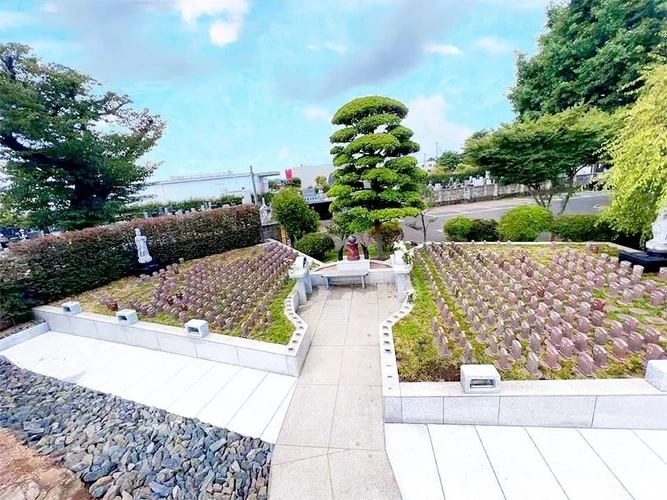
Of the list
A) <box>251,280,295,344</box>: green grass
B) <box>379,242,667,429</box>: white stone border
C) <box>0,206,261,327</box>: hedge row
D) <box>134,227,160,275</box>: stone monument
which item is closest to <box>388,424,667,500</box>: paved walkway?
<box>379,242,667,429</box>: white stone border

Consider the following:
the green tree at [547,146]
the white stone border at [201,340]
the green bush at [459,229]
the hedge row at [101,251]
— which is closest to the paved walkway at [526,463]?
the white stone border at [201,340]

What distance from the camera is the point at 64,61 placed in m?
10.0

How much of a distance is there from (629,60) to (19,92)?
22434mm

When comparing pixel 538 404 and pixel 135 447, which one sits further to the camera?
pixel 135 447

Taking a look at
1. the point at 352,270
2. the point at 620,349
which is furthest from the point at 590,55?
the point at 620,349

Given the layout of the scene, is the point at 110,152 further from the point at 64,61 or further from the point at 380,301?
the point at 380,301

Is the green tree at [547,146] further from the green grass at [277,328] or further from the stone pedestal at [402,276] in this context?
the green grass at [277,328]

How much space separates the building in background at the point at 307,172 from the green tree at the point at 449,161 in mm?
15213

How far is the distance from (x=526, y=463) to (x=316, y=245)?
8.36 m

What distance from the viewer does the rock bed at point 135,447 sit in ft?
9.03

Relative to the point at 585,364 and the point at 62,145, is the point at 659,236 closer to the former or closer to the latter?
the point at 585,364

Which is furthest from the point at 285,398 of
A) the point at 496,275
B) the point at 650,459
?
the point at 496,275

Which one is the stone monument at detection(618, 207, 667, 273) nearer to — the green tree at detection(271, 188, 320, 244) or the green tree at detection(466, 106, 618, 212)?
the green tree at detection(466, 106, 618, 212)

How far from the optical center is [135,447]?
3.24m
